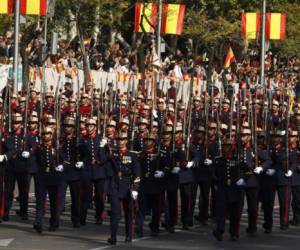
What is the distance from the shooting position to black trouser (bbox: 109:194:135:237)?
72.1 ft

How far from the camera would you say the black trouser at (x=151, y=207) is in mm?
23141

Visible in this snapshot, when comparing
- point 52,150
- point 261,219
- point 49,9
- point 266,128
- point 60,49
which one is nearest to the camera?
point 52,150

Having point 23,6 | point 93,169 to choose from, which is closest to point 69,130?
point 93,169

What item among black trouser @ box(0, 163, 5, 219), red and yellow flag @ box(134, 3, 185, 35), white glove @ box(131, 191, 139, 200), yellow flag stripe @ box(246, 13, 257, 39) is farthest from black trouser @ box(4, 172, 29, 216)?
yellow flag stripe @ box(246, 13, 257, 39)

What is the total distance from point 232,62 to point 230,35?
284 cm

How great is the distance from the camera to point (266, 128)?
97.1 ft

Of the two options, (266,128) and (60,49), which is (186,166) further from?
(60,49)

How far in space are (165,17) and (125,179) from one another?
26241 millimetres

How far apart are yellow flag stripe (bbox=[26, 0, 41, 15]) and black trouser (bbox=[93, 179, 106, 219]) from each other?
48.5ft

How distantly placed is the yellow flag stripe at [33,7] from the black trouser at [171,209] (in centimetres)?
1592

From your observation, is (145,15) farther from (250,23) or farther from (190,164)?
(190,164)

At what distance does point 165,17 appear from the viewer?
158 ft

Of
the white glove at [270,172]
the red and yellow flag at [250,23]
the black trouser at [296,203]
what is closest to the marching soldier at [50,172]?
the white glove at [270,172]

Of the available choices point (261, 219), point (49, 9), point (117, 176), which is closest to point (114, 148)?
point (117, 176)
